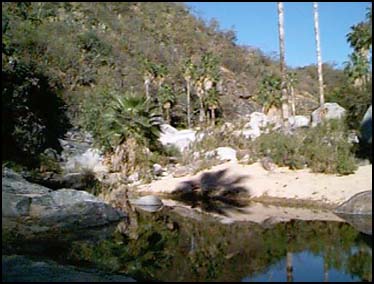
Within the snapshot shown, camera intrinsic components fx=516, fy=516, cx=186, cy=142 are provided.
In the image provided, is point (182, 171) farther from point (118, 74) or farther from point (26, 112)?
point (118, 74)

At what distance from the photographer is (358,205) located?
19156 mm

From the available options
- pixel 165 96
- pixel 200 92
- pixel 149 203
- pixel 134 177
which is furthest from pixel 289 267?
pixel 200 92

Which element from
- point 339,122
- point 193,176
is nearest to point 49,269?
point 193,176

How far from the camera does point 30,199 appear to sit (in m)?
16.7

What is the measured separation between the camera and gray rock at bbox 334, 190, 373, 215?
18.8 metres

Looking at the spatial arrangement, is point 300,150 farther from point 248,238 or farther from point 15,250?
point 15,250

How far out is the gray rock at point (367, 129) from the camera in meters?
25.9

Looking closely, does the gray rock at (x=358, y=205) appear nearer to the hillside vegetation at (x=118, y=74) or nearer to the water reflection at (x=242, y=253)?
the water reflection at (x=242, y=253)

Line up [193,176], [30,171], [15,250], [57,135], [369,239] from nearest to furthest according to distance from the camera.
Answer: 1. [15,250]
2. [369,239]
3. [30,171]
4. [193,176]
5. [57,135]

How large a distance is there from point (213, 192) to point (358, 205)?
8.74m

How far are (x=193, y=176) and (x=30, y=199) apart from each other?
45.9 feet

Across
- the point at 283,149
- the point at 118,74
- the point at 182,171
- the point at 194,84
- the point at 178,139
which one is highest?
the point at 118,74

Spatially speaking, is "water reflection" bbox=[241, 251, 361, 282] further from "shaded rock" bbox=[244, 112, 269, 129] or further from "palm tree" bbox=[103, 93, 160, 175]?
"shaded rock" bbox=[244, 112, 269, 129]

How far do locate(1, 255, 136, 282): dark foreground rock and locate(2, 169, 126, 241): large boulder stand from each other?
11.0ft
